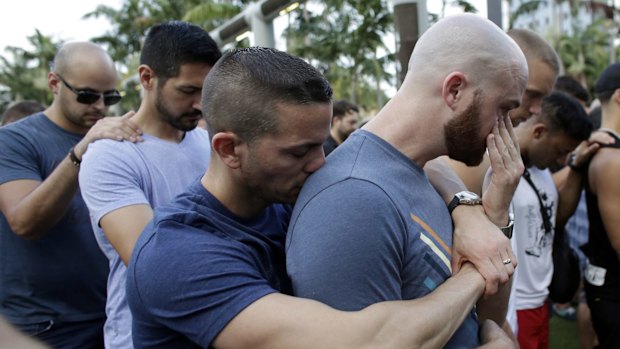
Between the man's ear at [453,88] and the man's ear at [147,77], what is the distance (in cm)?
145

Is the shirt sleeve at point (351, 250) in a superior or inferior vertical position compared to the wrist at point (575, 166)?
superior

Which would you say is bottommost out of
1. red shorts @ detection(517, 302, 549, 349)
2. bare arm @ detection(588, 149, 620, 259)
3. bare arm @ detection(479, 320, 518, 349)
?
red shorts @ detection(517, 302, 549, 349)

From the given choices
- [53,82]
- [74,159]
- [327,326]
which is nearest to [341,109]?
[53,82]

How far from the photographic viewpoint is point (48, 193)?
8.89ft

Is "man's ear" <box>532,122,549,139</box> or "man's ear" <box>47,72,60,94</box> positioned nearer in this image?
"man's ear" <box>47,72,60,94</box>

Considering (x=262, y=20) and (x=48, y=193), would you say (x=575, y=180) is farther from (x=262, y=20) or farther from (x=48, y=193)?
(x=48, y=193)

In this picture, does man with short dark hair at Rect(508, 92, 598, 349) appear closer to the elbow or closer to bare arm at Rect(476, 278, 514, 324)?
bare arm at Rect(476, 278, 514, 324)

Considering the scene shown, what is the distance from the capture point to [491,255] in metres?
1.67

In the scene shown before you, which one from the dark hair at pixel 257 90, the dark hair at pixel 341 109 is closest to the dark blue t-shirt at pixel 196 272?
the dark hair at pixel 257 90

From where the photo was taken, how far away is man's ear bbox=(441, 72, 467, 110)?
1.75 m

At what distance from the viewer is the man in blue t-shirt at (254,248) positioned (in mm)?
1375

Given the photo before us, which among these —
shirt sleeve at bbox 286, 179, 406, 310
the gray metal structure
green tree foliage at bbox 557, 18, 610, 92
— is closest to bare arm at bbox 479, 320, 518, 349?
shirt sleeve at bbox 286, 179, 406, 310

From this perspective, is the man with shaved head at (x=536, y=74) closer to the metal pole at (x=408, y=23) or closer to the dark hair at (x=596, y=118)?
the metal pole at (x=408, y=23)

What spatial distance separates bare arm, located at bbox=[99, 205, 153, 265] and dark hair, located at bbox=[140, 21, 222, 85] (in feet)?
2.23
